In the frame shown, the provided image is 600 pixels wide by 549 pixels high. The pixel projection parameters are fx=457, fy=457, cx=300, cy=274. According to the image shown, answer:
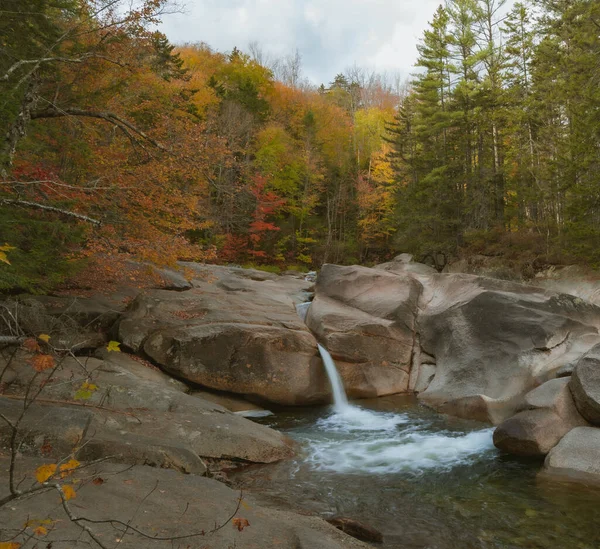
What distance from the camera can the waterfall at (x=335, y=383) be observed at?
11.6 metres

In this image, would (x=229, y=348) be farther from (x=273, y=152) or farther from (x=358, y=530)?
(x=273, y=152)

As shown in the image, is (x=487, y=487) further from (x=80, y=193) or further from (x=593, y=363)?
(x=80, y=193)

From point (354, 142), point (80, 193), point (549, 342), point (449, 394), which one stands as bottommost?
point (449, 394)

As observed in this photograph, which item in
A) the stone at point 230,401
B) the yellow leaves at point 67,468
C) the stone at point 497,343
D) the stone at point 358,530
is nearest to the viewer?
the yellow leaves at point 67,468

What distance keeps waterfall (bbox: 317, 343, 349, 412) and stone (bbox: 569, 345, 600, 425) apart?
517cm

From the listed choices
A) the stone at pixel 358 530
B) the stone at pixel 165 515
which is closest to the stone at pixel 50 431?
the stone at pixel 165 515

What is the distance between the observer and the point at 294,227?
36.8 meters

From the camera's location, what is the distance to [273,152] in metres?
33.8

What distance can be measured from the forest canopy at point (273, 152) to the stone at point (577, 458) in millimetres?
7637

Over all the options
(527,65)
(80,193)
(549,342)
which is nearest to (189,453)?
(80,193)

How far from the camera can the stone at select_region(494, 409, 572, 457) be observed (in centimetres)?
781

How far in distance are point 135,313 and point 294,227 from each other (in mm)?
25693

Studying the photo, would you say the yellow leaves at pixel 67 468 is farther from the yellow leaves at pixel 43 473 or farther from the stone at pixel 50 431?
the stone at pixel 50 431

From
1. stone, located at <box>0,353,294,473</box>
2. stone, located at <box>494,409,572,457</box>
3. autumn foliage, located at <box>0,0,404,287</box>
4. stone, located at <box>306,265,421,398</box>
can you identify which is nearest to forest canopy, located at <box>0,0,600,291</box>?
autumn foliage, located at <box>0,0,404,287</box>
